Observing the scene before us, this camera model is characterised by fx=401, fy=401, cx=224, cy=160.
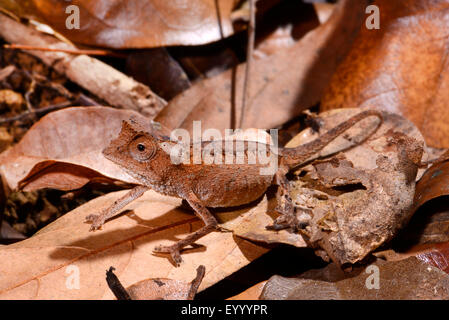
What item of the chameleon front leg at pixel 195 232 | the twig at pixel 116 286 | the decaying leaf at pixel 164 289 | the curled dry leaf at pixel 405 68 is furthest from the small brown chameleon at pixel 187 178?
the curled dry leaf at pixel 405 68

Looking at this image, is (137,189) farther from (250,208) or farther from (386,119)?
(386,119)

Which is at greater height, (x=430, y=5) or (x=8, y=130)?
(x=430, y=5)

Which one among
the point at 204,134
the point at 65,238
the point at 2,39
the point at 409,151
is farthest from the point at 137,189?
the point at 2,39

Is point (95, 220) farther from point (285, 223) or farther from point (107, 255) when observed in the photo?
point (285, 223)

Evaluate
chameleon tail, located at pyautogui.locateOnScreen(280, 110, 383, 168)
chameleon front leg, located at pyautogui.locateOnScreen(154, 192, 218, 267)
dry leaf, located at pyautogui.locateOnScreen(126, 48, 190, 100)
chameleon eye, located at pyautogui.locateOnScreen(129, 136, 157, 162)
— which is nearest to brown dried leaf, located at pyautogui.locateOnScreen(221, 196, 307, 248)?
chameleon front leg, located at pyautogui.locateOnScreen(154, 192, 218, 267)

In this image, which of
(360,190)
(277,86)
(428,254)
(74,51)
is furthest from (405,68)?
(74,51)

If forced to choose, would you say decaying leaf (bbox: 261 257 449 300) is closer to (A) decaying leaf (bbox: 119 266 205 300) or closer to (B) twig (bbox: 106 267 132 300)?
(A) decaying leaf (bbox: 119 266 205 300)
